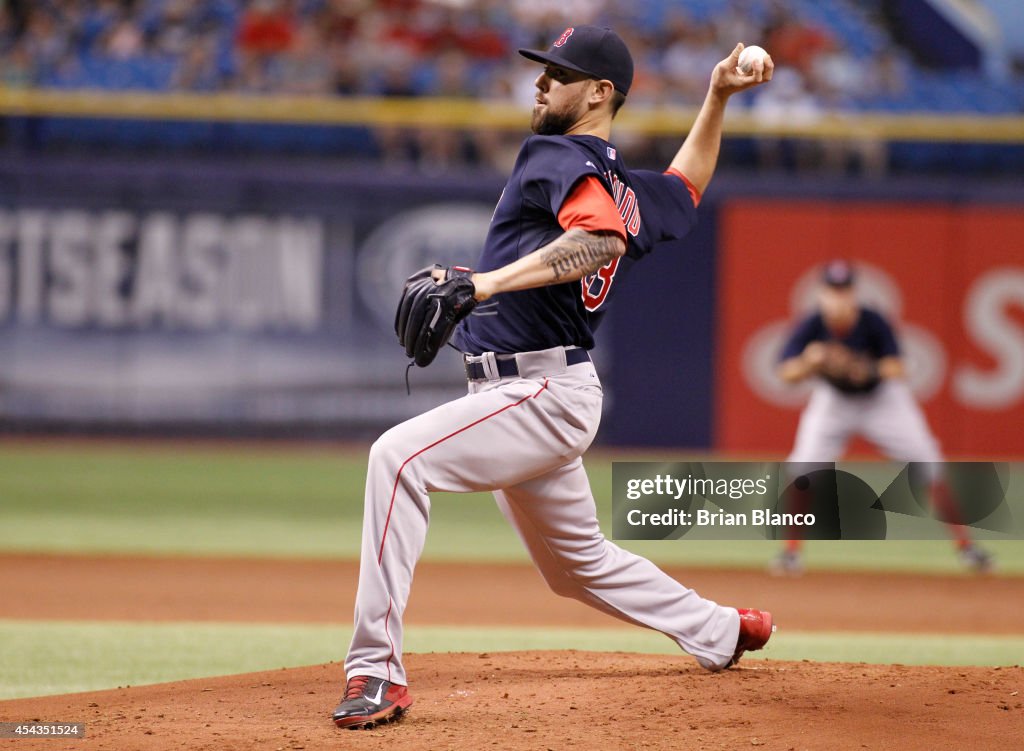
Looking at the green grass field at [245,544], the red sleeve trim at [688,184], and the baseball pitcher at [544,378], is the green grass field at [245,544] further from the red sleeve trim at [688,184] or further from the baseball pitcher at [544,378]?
the red sleeve trim at [688,184]

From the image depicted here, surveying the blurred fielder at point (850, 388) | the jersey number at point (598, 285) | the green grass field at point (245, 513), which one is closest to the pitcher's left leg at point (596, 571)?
the jersey number at point (598, 285)

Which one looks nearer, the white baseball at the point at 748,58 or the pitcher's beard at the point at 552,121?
the pitcher's beard at the point at 552,121

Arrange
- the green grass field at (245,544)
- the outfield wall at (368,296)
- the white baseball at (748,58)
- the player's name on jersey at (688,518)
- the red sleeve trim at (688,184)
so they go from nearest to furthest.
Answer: the white baseball at (748,58), the red sleeve trim at (688,184), the player's name on jersey at (688,518), the green grass field at (245,544), the outfield wall at (368,296)

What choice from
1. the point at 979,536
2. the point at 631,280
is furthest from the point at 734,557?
the point at 631,280

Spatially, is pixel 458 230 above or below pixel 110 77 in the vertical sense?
below

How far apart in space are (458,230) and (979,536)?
5741mm

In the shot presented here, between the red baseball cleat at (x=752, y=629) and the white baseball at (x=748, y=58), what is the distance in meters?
1.65

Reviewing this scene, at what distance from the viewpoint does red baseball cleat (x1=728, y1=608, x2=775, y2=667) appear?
4152 millimetres

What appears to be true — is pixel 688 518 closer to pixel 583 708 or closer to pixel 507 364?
pixel 583 708

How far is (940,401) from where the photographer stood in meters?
12.9

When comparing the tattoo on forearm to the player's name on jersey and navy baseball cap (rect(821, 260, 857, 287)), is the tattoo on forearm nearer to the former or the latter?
the player's name on jersey

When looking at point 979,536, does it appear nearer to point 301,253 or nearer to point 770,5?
point 301,253

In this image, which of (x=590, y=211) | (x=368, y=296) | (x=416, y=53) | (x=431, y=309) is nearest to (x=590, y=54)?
(x=590, y=211)

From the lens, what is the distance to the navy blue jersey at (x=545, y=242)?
3605mm
